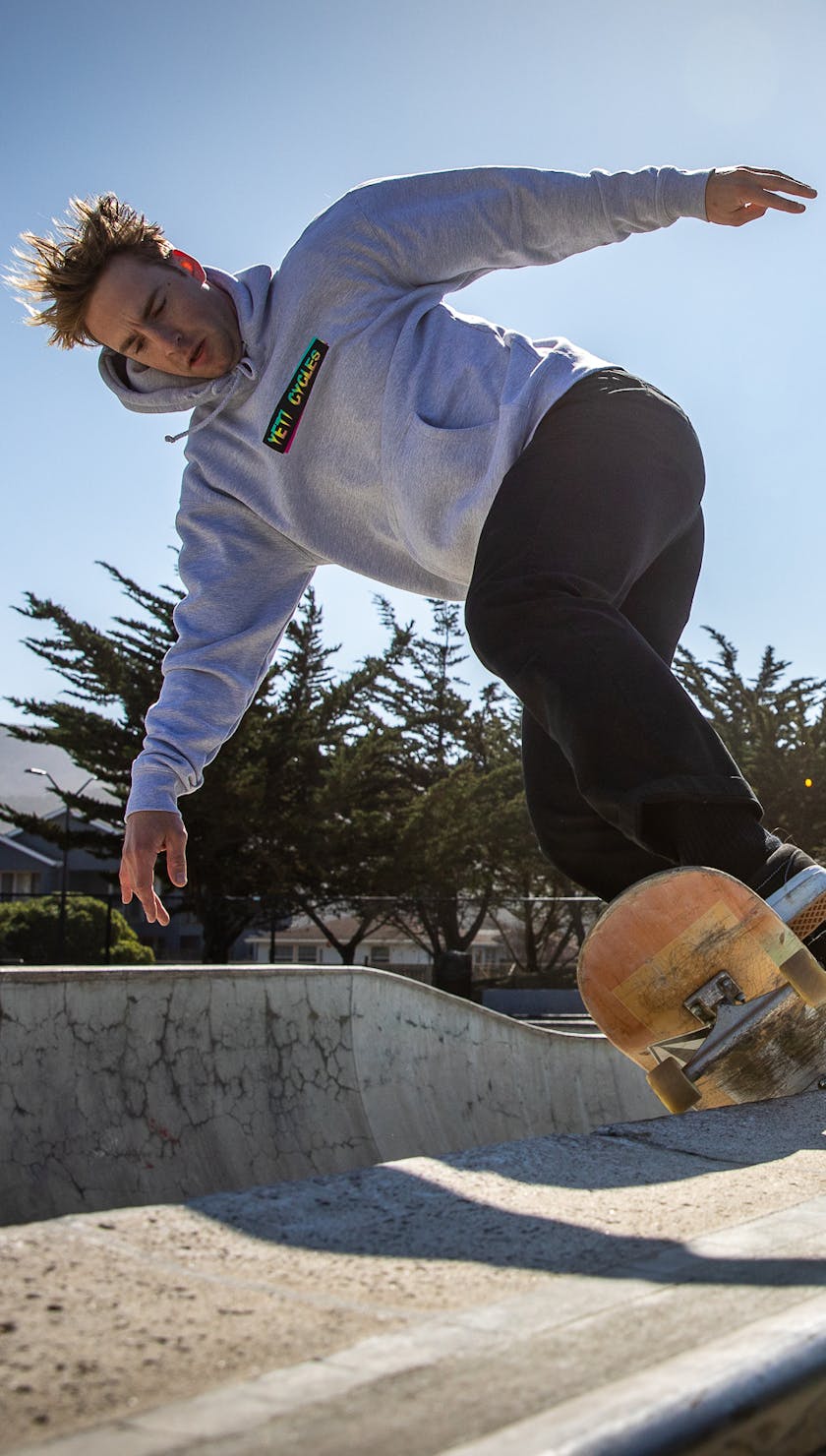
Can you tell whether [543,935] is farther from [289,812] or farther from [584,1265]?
[584,1265]

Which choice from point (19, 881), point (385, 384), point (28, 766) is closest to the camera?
point (385, 384)

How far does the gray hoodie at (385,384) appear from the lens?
2240 millimetres

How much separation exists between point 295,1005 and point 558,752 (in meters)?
1.07

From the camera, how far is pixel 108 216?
2.48m

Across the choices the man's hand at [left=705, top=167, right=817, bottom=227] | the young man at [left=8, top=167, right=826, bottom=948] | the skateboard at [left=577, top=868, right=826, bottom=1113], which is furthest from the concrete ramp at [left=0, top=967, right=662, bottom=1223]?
the man's hand at [left=705, top=167, right=817, bottom=227]

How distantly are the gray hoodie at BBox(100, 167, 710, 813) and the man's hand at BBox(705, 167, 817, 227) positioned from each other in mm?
30

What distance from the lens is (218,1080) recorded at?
2.84m

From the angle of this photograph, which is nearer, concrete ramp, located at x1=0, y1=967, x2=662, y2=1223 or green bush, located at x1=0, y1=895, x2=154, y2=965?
concrete ramp, located at x1=0, y1=967, x2=662, y2=1223

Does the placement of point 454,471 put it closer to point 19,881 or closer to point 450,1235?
point 450,1235

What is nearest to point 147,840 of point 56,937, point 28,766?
point 56,937

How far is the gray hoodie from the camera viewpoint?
2.24 metres

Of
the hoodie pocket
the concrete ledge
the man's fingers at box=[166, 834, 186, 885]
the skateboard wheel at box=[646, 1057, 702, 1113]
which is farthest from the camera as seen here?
the man's fingers at box=[166, 834, 186, 885]

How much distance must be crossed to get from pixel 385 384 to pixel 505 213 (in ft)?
1.40

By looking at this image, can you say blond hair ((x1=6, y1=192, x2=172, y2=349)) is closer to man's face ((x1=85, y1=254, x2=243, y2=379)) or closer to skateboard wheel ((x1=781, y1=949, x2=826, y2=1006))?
man's face ((x1=85, y1=254, x2=243, y2=379))
